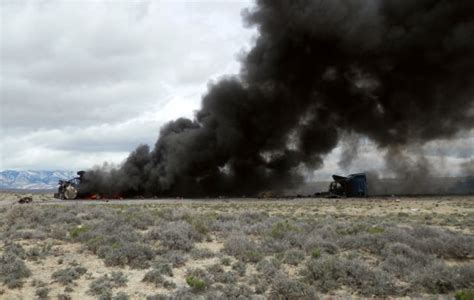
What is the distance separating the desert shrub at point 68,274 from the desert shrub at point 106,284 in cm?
81

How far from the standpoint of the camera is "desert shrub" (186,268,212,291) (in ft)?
44.5

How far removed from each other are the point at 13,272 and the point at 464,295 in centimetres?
1355

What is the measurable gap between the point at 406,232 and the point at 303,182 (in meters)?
50.9

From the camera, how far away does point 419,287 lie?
1393 cm

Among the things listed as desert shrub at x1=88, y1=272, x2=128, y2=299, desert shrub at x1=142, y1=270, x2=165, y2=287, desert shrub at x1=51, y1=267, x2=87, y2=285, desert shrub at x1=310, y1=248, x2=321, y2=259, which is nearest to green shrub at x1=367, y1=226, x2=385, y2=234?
desert shrub at x1=310, y1=248, x2=321, y2=259

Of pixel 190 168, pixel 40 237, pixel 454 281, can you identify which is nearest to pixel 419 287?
pixel 454 281

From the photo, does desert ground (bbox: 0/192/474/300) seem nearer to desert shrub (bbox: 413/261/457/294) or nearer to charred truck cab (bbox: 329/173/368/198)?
desert shrub (bbox: 413/261/457/294)

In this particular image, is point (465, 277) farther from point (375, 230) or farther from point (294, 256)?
point (375, 230)

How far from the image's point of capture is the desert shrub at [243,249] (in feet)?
55.0

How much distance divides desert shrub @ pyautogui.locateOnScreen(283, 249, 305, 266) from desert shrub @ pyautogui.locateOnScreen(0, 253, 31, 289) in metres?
8.82

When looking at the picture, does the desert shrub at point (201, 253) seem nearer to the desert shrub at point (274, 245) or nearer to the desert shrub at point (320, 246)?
the desert shrub at point (274, 245)

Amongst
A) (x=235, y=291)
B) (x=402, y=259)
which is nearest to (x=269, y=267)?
(x=235, y=291)

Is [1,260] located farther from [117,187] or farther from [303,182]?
[303,182]

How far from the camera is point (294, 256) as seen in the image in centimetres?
1686
